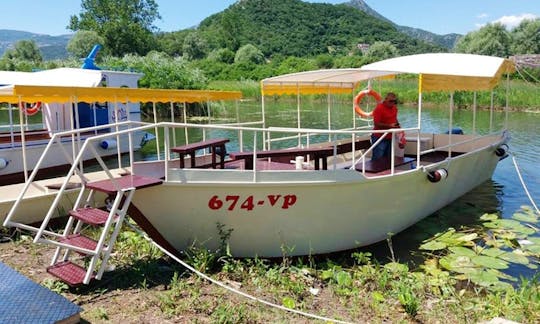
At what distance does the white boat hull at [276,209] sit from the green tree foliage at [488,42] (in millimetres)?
56783

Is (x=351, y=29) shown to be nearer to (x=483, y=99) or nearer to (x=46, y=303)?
(x=483, y=99)

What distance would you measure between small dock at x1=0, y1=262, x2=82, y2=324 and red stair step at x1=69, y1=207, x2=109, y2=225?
33.2 inches

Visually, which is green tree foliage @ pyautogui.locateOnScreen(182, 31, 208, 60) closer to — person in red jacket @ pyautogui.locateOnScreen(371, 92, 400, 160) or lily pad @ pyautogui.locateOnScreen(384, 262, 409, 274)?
person in red jacket @ pyautogui.locateOnScreen(371, 92, 400, 160)

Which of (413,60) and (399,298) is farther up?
(413,60)

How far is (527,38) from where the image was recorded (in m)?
62.0

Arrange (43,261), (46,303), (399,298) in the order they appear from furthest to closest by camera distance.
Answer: (43,261) < (399,298) < (46,303)

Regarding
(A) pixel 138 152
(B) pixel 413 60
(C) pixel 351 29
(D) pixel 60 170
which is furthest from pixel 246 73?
(C) pixel 351 29

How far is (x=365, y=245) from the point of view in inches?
288

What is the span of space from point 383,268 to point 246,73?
50.3m

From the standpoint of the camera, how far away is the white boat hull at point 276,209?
591 cm

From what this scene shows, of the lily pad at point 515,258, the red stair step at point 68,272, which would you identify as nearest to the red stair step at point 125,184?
the red stair step at point 68,272

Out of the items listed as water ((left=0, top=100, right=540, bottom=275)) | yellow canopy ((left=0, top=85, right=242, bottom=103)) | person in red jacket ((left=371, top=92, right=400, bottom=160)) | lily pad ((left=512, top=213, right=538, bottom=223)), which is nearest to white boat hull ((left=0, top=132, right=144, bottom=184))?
yellow canopy ((left=0, top=85, right=242, bottom=103))

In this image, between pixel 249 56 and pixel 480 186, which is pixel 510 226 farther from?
pixel 249 56

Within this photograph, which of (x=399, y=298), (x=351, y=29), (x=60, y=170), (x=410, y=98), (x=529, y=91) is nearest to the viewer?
(x=399, y=298)
